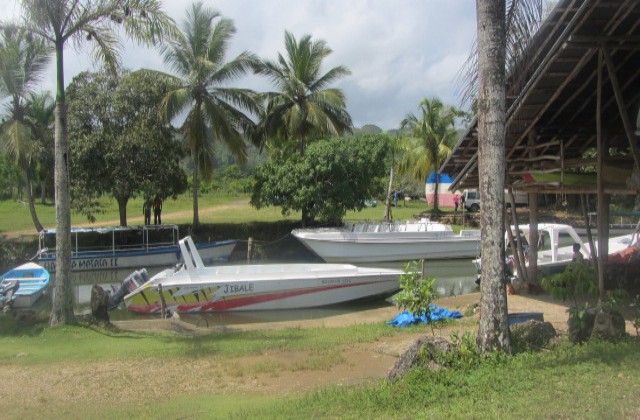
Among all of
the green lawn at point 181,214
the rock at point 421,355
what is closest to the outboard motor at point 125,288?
the green lawn at point 181,214

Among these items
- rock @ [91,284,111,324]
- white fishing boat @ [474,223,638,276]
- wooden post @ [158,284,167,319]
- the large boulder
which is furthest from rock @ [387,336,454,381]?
white fishing boat @ [474,223,638,276]

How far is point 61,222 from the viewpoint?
36.3 ft

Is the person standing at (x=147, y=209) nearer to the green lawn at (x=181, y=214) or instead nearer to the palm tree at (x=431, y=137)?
the green lawn at (x=181, y=214)

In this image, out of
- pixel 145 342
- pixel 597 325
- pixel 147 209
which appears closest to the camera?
pixel 597 325

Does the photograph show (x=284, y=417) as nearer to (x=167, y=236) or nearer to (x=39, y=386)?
(x=39, y=386)

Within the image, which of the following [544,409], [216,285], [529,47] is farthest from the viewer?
[216,285]

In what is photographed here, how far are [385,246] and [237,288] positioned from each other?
10770 mm

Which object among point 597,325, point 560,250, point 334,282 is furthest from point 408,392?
point 560,250

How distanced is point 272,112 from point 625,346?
22514mm

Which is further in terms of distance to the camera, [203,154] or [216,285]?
[203,154]

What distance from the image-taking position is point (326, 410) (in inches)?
217

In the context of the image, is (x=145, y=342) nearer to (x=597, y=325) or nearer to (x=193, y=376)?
(x=193, y=376)

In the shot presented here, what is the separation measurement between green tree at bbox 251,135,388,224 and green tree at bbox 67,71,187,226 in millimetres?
4549

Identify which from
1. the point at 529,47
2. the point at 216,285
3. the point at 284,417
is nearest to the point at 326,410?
the point at 284,417
